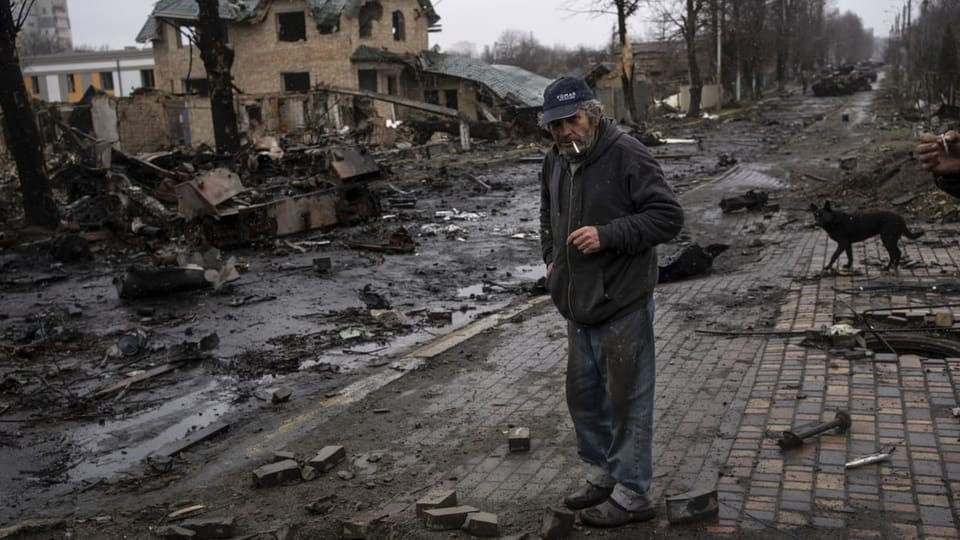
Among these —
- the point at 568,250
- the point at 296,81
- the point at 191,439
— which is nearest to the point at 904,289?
the point at 568,250

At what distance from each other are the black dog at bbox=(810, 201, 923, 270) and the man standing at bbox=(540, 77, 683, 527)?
603cm

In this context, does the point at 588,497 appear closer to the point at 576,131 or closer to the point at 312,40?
the point at 576,131

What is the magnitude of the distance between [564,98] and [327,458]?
8.77ft

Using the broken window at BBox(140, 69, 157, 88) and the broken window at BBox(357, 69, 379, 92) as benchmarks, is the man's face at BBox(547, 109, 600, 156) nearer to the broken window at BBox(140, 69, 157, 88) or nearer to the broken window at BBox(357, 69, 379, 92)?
the broken window at BBox(357, 69, 379, 92)

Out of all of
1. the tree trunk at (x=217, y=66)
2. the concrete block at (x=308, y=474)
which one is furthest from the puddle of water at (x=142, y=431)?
the tree trunk at (x=217, y=66)

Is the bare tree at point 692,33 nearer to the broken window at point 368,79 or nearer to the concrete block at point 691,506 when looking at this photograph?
the broken window at point 368,79

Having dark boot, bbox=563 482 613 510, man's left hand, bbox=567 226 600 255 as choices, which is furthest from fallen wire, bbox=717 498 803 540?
man's left hand, bbox=567 226 600 255

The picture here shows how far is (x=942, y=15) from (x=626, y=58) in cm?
1476

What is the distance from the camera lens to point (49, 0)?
135m

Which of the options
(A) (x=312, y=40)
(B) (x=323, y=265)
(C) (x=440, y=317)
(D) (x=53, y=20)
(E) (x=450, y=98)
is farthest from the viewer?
(D) (x=53, y=20)

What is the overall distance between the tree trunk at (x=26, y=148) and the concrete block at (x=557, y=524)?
14.6 metres

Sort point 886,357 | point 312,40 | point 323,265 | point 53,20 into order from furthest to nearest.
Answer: point 53,20
point 312,40
point 323,265
point 886,357

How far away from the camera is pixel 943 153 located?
3791mm

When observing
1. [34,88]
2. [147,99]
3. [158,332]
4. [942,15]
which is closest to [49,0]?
[34,88]
